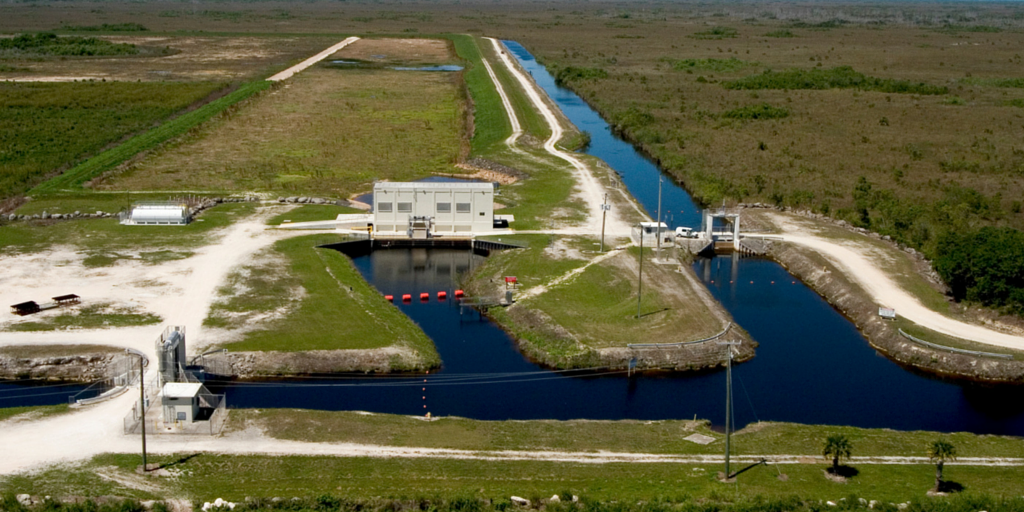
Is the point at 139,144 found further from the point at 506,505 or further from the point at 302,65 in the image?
the point at 506,505

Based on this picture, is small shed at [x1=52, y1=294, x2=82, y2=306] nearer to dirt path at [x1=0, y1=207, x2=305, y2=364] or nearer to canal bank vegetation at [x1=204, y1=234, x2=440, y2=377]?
dirt path at [x1=0, y1=207, x2=305, y2=364]

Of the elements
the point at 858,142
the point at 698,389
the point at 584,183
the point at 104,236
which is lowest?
the point at 698,389

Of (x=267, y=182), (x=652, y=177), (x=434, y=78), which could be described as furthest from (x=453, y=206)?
(x=434, y=78)

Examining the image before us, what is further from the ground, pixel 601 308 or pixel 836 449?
pixel 836 449

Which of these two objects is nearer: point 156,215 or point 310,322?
point 310,322

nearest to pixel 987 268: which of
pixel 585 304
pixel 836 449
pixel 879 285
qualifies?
pixel 879 285

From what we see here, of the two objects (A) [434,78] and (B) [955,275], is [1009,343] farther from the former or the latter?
(A) [434,78]

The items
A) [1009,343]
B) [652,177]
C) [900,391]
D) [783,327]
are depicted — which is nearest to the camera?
[900,391]
